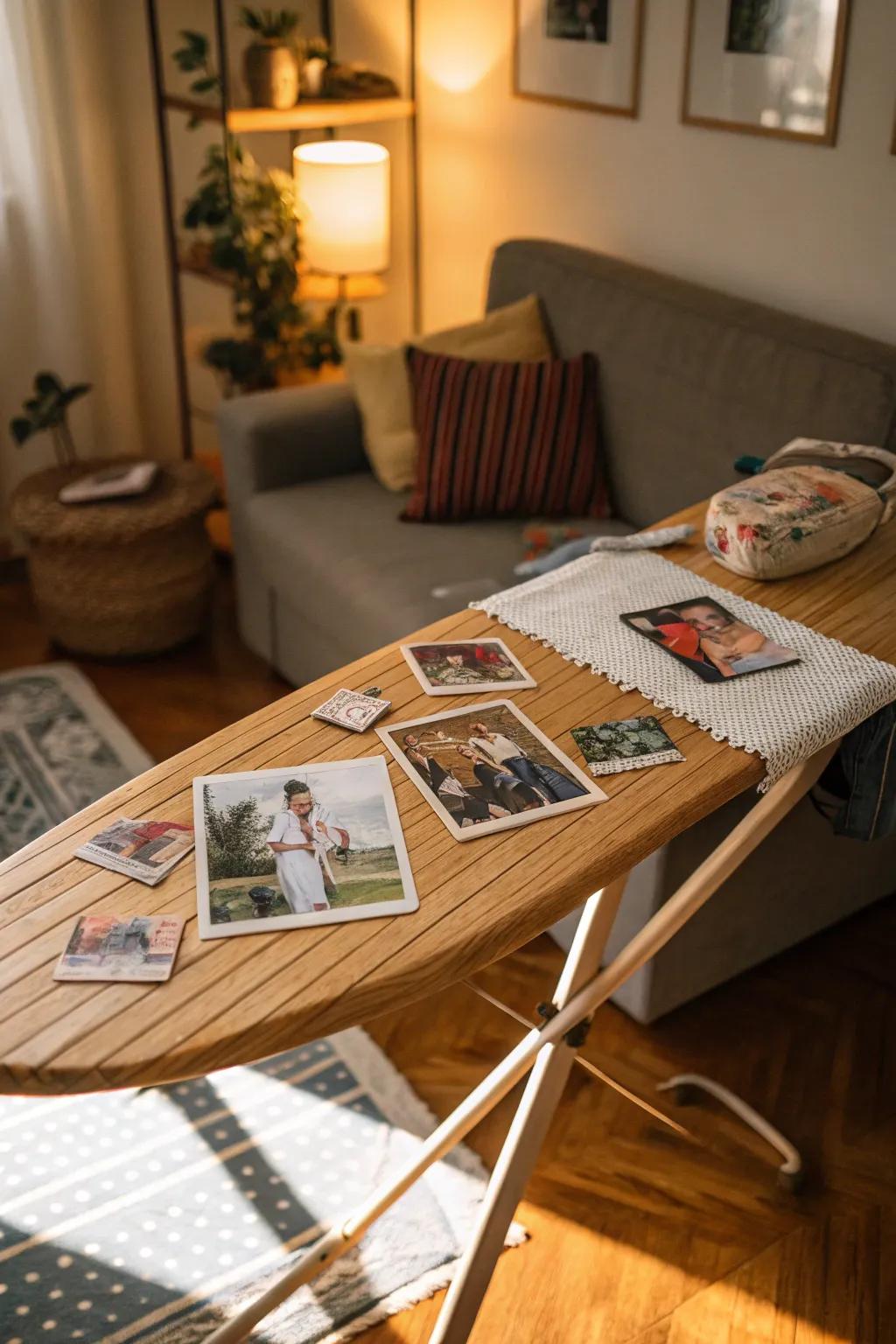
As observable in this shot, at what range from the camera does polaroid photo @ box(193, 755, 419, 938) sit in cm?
119

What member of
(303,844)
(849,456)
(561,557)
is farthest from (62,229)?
(303,844)

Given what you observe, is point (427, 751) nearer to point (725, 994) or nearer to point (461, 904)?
point (461, 904)

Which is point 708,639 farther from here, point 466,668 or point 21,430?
point 21,430

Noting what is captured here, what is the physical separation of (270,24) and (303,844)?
273 centimetres

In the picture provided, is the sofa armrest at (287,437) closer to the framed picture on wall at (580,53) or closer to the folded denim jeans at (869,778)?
the framed picture on wall at (580,53)

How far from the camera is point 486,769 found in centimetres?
138

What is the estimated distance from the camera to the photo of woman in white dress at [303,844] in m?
1.22

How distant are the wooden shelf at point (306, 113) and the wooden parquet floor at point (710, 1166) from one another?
226cm

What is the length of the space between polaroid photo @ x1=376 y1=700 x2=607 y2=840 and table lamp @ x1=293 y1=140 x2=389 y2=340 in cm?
223

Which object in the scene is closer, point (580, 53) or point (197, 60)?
point (580, 53)

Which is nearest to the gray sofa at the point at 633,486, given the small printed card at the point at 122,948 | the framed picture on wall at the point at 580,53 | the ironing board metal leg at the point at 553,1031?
the framed picture on wall at the point at 580,53

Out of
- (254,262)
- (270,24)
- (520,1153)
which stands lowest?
(520,1153)

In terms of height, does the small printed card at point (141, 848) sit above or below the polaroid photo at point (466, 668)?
below

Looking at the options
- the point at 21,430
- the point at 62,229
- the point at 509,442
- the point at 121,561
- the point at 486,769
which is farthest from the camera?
the point at 62,229
